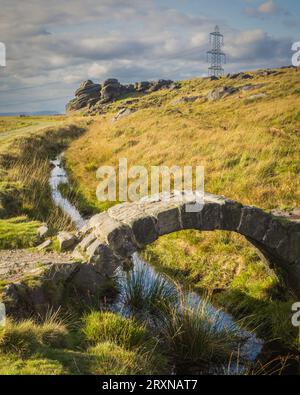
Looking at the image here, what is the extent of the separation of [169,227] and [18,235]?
4.01 metres

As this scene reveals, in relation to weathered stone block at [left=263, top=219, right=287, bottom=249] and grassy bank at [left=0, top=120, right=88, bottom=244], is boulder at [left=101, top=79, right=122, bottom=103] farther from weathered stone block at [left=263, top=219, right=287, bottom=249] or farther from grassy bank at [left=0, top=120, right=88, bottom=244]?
weathered stone block at [left=263, top=219, right=287, bottom=249]

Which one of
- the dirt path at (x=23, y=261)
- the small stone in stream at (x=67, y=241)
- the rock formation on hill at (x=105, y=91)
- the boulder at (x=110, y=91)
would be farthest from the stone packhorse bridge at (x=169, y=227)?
the boulder at (x=110, y=91)

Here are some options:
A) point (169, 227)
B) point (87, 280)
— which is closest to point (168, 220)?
point (169, 227)

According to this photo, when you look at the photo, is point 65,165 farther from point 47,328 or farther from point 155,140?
point 47,328

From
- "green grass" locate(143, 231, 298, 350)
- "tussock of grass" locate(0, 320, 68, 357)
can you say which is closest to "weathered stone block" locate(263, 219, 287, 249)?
"green grass" locate(143, 231, 298, 350)

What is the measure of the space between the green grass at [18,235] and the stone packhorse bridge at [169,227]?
154cm

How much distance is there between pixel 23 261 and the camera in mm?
9477

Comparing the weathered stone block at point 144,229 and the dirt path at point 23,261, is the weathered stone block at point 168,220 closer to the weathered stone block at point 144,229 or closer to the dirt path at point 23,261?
the weathered stone block at point 144,229

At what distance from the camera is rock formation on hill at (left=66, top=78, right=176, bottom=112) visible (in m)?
105

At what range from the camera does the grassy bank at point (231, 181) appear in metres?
10.6

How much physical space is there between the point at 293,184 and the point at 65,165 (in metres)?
16.7

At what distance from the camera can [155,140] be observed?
2642cm

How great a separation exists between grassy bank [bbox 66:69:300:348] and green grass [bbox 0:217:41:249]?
3.63 m

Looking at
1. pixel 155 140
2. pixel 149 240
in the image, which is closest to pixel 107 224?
pixel 149 240
